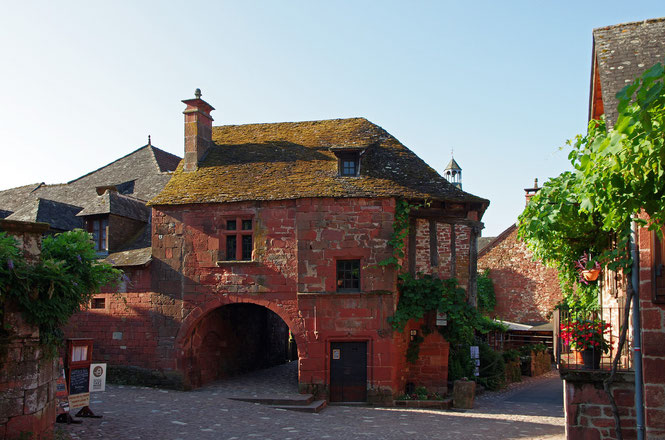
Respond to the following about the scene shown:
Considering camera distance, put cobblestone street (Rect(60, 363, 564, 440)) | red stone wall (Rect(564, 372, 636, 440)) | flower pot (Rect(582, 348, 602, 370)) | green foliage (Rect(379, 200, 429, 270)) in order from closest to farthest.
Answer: red stone wall (Rect(564, 372, 636, 440)) → flower pot (Rect(582, 348, 602, 370)) → cobblestone street (Rect(60, 363, 564, 440)) → green foliage (Rect(379, 200, 429, 270))

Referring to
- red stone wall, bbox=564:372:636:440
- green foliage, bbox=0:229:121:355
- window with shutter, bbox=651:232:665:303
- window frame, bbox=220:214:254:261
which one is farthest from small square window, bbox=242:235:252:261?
window with shutter, bbox=651:232:665:303

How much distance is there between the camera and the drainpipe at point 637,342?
8.96m

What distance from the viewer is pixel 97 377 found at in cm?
1186

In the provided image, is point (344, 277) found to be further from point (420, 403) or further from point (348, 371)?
point (420, 403)

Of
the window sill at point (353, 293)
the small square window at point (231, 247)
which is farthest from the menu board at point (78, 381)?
the small square window at point (231, 247)

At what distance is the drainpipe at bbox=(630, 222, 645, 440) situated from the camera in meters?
8.96

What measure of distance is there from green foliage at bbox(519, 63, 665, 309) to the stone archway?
8.09 meters

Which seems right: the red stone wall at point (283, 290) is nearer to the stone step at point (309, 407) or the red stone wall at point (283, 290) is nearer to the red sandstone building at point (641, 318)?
the stone step at point (309, 407)

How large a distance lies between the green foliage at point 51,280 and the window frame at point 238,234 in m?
6.83

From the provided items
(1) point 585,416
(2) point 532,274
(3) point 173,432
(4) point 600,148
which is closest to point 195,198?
(3) point 173,432

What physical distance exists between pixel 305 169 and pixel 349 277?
3.50 metres

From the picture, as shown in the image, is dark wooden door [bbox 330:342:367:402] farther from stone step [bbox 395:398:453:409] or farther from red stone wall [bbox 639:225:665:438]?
red stone wall [bbox 639:225:665:438]

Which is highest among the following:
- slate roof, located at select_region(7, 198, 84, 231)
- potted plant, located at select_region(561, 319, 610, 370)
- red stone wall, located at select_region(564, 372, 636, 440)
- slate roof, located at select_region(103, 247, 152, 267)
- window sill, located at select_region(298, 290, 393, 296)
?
slate roof, located at select_region(7, 198, 84, 231)

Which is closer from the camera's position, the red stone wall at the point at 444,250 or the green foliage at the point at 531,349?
the red stone wall at the point at 444,250
